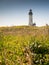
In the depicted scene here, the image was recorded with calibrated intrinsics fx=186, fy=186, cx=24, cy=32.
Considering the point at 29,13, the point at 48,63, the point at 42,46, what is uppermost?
the point at 29,13

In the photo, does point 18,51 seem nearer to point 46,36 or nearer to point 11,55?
point 11,55

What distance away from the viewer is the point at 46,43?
7062 millimetres

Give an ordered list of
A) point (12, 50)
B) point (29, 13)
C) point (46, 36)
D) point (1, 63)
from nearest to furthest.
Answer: point (1, 63) < point (12, 50) < point (46, 36) < point (29, 13)

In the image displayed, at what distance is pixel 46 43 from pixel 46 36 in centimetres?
104

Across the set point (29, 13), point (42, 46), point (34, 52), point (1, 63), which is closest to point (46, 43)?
point (42, 46)

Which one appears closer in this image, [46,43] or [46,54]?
[46,54]

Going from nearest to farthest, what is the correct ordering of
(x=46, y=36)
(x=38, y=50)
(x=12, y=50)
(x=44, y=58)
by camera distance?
(x=44, y=58) → (x=38, y=50) → (x=12, y=50) → (x=46, y=36)

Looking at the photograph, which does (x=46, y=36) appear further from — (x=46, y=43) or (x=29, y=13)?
(x=29, y=13)

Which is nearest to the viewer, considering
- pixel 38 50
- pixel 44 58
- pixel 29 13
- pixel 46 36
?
pixel 44 58

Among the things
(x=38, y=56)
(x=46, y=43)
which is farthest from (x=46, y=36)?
(x=38, y=56)

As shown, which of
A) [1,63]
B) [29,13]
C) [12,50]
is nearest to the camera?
[1,63]

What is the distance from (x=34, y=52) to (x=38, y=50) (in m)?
0.21

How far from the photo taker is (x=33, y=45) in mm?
6379

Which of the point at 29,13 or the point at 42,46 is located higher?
the point at 29,13
